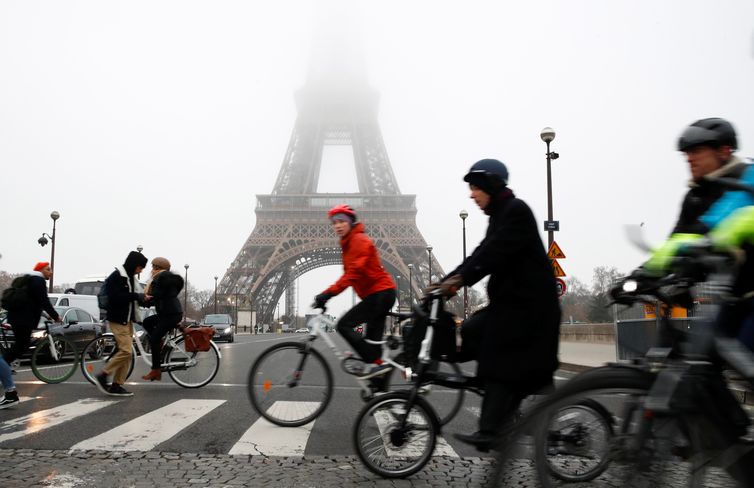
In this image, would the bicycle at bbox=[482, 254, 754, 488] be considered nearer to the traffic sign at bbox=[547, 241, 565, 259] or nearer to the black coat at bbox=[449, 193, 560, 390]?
the black coat at bbox=[449, 193, 560, 390]

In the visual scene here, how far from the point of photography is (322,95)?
248ft

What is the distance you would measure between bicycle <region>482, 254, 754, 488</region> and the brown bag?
20.8ft

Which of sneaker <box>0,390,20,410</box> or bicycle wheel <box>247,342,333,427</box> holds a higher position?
bicycle wheel <box>247,342,333,427</box>

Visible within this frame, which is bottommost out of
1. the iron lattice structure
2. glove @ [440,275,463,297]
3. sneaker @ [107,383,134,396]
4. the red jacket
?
sneaker @ [107,383,134,396]

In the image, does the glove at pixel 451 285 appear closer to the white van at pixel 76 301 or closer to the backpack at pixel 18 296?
the backpack at pixel 18 296

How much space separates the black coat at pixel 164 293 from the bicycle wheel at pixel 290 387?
2914mm

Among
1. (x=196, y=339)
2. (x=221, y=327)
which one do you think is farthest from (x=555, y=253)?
(x=221, y=327)

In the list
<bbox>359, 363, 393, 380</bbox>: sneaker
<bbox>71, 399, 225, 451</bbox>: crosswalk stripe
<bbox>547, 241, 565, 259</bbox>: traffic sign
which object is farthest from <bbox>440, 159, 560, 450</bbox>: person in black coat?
<bbox>547, 241, 565, 259</bbox>: traffic sign

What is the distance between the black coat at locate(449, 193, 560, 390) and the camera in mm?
3115

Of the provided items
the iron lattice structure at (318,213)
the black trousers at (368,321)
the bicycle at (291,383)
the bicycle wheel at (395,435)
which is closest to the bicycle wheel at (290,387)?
the bicycle at (291,383)

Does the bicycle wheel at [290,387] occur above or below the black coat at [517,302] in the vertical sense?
below

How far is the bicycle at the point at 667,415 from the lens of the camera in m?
1.86

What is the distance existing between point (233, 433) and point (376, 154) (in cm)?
6339

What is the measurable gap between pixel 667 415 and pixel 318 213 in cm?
5709
